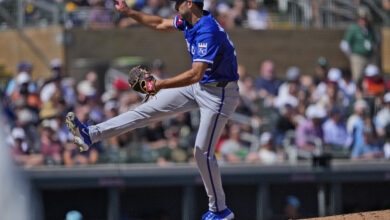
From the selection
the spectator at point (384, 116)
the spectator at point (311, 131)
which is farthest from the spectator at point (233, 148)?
the spectator at point (384, 116)

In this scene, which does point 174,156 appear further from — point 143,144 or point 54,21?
point 54,21

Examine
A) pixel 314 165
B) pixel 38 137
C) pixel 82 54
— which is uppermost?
pixel 82 54

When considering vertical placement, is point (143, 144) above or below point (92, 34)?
below

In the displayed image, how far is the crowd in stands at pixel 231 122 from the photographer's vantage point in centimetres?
966

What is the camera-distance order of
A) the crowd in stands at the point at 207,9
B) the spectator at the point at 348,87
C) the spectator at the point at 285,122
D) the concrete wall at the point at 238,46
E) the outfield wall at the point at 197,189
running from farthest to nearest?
the concrete wall at the point at 238,46 → the crowd in stands at the point at 207,9 → the spectator at the point at 348,87 → the spectator at the point at 285,122 → the outfield wall at the point at 197,189

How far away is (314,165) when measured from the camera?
1020 centimetres

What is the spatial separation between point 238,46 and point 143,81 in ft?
30.1

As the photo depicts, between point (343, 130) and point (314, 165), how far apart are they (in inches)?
45.6

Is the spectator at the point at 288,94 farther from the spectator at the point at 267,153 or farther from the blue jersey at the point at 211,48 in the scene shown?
the blue jersey at the point at 211,48

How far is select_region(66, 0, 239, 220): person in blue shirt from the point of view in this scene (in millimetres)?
5672

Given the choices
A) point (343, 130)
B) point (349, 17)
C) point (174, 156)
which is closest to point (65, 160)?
point (174, 156)

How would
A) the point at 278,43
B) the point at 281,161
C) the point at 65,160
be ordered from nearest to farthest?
the point at 65,160
the point at 281,161
the point at 278,43

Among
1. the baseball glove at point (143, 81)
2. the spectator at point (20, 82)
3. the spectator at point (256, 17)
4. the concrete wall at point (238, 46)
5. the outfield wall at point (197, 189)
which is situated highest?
the spectator at point (256, 17)

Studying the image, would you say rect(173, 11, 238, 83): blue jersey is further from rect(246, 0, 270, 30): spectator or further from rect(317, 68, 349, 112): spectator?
rect(246, 0, 270, 30): spectator
